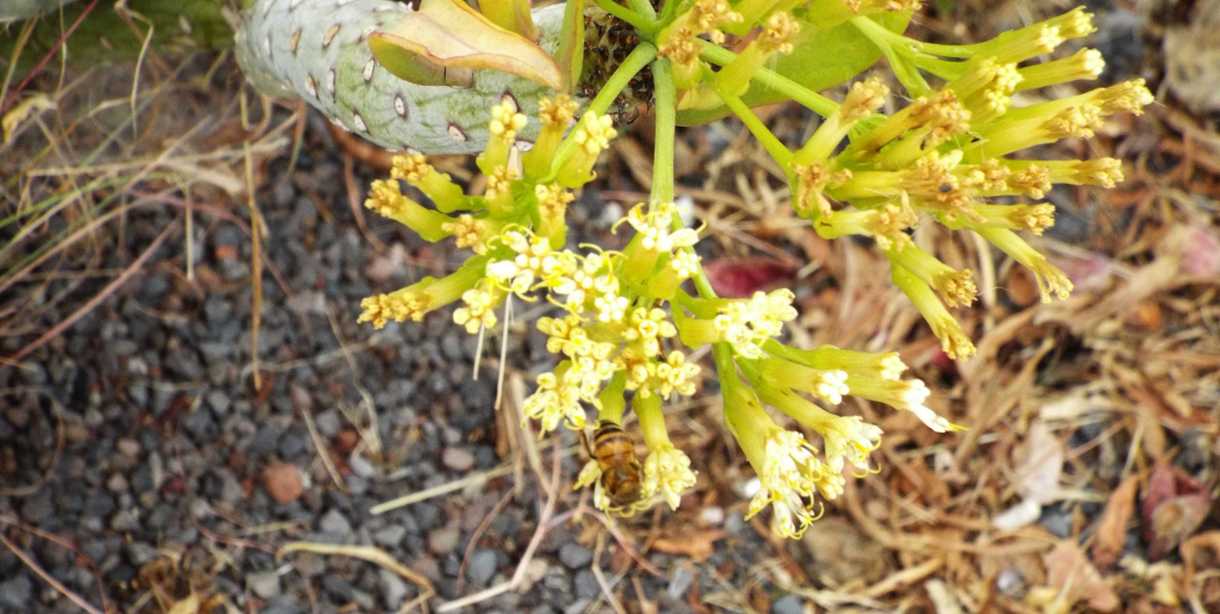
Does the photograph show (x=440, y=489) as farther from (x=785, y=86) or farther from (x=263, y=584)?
(x=785, y=86)

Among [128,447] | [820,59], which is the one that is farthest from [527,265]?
[128,447]

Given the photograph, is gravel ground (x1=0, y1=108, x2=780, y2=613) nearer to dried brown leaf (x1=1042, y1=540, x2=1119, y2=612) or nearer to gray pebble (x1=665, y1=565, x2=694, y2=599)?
gray pebble (x1=665, y1=565, x2=694, y2=599)

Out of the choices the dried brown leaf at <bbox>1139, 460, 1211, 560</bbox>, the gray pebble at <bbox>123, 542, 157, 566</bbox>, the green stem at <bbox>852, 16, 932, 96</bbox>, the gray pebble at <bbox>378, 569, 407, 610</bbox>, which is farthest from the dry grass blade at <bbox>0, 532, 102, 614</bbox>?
the dried brown leaf at <bbox>1139, 460, 1211, 560</bbox>

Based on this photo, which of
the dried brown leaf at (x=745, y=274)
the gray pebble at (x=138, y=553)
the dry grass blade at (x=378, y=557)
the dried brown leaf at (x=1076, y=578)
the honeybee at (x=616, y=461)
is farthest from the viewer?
the dried brown leaf at (x=745, y=274)

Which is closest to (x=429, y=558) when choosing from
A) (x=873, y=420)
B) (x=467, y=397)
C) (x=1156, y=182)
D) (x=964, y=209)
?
(x=467, y=397)

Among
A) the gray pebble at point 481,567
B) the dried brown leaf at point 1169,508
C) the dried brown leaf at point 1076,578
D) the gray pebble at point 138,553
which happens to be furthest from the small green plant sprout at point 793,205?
the dried brown leaf at point 1169,508

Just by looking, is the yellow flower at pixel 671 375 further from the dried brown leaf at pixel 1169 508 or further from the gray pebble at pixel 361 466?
the dried brown leaf at pixel 1169 508
